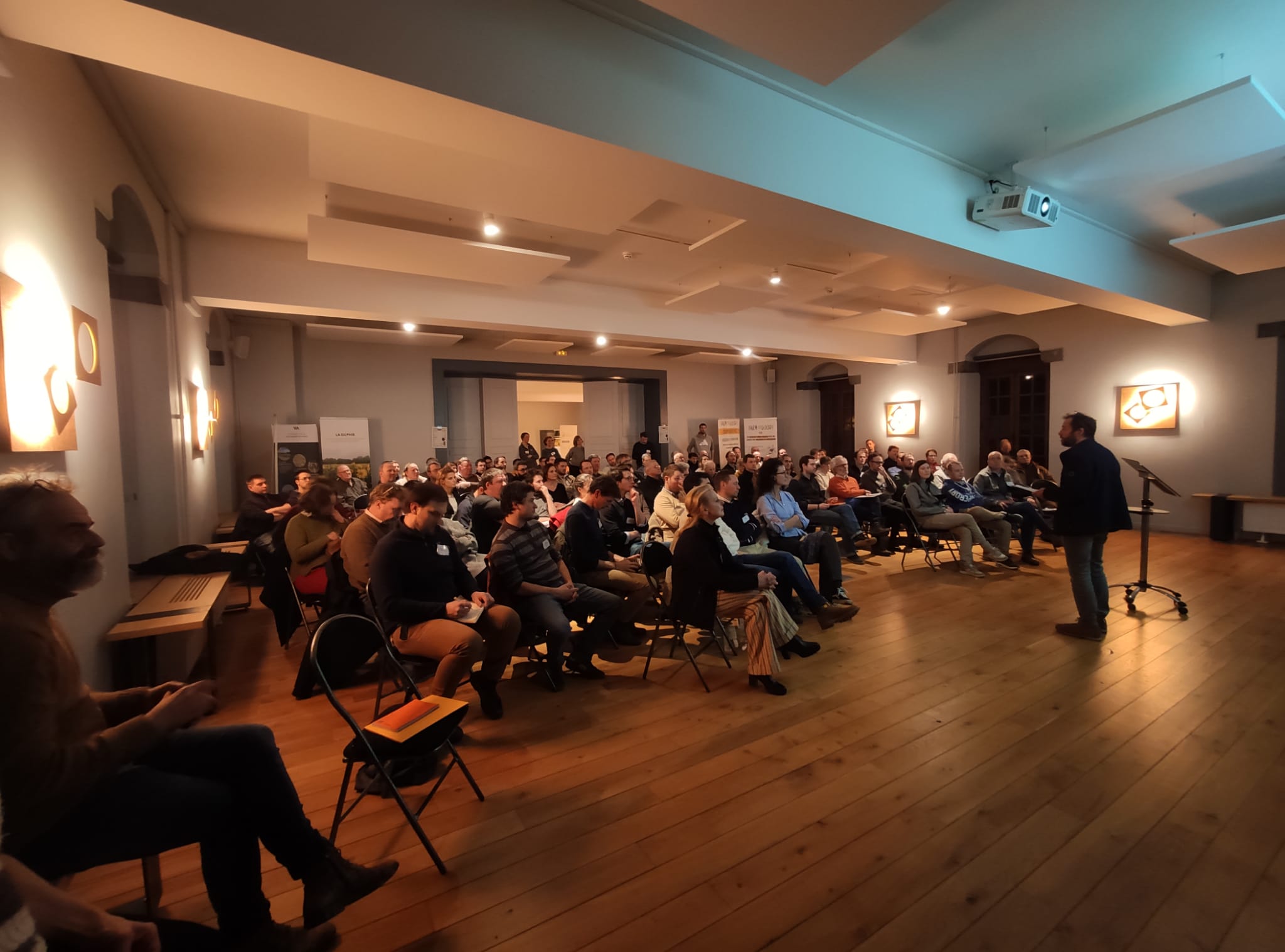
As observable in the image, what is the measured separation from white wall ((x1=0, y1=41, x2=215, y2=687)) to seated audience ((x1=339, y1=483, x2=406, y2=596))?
3.64 ft

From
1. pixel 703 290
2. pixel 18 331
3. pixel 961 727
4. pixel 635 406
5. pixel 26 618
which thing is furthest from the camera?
pixel 635 406

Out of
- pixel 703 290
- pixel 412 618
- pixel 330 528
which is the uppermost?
pixel 703 290

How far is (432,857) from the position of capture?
2.01m

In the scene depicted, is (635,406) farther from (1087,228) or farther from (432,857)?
(432,857)

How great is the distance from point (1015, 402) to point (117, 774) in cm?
1227

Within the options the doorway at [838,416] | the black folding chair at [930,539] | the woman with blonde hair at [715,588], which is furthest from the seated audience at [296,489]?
the doorway at [838,416]

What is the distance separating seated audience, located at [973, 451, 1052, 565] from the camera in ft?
21.4

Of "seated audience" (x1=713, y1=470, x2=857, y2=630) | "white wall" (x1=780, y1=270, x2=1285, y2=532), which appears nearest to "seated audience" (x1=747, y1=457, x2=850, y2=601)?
"seated audience" (x1=713, y1=470, x2=857, y2=630)

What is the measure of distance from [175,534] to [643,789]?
4346 mm

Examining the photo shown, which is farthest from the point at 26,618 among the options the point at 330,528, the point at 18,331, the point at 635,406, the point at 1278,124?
the point at 635,406

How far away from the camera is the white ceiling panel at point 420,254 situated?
4824 millimetres

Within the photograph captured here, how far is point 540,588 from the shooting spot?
3.48 meters

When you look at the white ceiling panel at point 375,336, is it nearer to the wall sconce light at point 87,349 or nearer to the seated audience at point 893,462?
the wall sconce light at point 87,349

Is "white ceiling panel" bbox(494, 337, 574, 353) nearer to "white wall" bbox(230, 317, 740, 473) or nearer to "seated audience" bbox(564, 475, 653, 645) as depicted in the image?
"white wall" bbox(230, 317, 740, 473)
